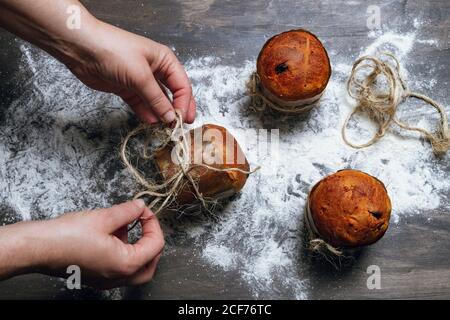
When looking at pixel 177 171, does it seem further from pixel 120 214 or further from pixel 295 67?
pixel 295 67

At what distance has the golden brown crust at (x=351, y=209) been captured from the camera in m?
1.00

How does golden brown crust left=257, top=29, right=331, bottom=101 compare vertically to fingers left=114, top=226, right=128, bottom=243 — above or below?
above

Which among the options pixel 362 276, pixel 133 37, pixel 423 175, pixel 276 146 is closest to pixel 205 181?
pixel 276 146

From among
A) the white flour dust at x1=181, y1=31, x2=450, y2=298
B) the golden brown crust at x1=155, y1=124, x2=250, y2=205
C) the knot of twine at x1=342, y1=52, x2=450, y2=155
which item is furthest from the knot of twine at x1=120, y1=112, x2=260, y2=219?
the knot of twine at x1=342, y1=52, x2=450, y2=155

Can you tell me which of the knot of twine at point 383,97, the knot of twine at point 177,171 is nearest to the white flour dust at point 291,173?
the knot of twine at point 383,97

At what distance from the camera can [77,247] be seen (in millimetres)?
897

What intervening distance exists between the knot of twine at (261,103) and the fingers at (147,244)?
394mm

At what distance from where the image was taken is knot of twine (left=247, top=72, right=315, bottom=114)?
1165 millimetres

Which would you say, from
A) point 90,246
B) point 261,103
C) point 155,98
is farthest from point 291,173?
point 90,246

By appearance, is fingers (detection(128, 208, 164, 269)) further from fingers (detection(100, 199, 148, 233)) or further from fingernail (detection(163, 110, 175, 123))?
fingernail (detection(163, 110, 175, 123))

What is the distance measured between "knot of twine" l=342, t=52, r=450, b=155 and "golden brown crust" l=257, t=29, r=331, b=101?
5.8 inches

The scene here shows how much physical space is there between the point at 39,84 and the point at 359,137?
83 cm

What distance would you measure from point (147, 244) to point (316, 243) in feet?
1.28

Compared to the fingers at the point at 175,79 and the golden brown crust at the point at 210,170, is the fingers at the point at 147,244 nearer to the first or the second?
the golden brown crust at the point at 210,170
